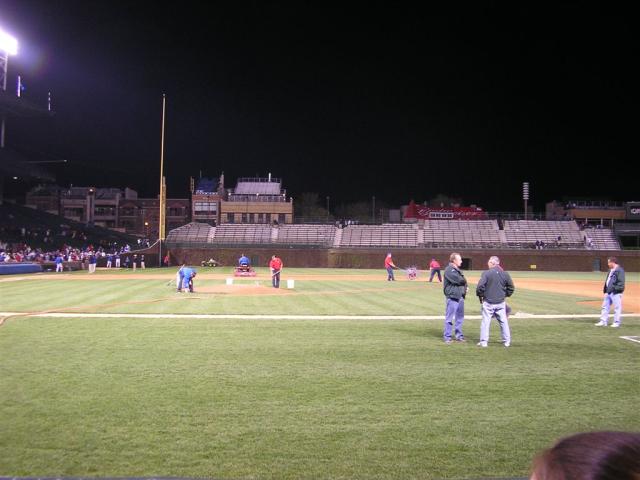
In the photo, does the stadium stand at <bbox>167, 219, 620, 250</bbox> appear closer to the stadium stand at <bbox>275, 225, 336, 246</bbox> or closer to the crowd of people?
the stadium stand at <bbox>275, 225, 336, 246</bbox>

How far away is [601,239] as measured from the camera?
6694cm

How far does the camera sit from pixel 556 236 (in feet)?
225

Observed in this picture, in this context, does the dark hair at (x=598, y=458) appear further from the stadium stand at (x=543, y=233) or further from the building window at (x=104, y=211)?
the building window at (x=104, y=211)

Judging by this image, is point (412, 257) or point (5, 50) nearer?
point (5, 50)

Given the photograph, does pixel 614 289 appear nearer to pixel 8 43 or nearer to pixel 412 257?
pixel 412 257

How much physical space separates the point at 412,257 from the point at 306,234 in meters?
16.3

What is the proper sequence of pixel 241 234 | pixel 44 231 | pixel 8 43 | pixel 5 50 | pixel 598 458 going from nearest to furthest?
pixel 598 458
pixel 8 43
pixel 5 50
pixel 44 231
pixel 241 234

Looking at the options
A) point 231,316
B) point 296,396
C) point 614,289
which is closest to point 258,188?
point 231,316

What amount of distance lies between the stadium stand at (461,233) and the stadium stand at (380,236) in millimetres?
2052

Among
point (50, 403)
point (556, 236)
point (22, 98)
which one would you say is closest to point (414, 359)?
point (50, 403)

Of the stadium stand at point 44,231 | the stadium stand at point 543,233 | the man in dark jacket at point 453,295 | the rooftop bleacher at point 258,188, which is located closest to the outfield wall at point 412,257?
→ the stadium stand at point 543,233

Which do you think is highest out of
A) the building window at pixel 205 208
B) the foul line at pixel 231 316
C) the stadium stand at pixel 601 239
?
the building window at pixel 205 208

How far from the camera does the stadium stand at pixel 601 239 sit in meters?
65.4

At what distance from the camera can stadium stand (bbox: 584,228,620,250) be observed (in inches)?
2575
